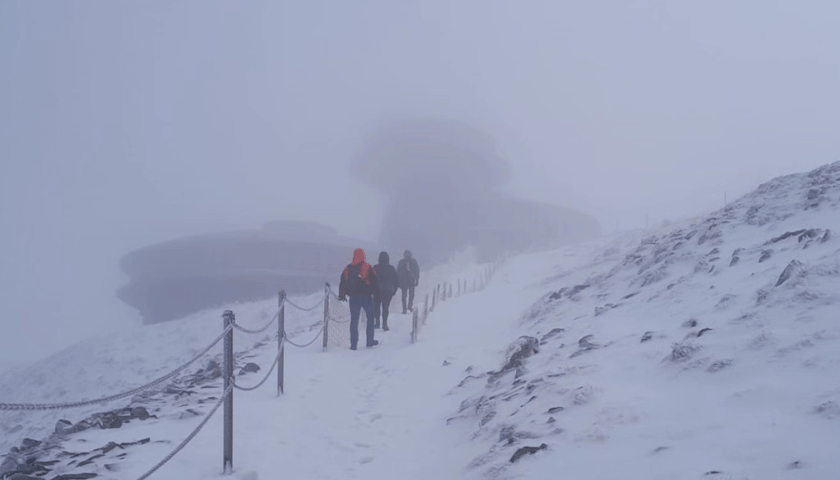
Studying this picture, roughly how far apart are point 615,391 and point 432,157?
81432 mm

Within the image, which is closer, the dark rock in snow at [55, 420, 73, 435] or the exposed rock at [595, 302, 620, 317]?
the dark rock in snow at [55, 420, 73, 435]

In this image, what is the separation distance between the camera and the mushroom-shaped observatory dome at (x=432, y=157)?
278ft

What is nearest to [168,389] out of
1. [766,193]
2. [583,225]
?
[766,193]

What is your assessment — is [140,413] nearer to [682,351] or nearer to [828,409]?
[682,351]

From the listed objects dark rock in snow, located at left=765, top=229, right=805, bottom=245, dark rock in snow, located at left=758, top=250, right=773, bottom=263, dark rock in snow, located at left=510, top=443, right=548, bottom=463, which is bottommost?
dark rock in snow, located at left=510, top=443, right=548, bottom=463

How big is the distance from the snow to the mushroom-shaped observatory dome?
73.6 m

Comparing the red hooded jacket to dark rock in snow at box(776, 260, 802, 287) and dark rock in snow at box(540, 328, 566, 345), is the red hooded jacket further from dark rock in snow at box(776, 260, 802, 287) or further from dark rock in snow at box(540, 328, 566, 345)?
dark rock in snow at box(776, 260, 802, 287)

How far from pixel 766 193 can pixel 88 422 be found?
1391cm

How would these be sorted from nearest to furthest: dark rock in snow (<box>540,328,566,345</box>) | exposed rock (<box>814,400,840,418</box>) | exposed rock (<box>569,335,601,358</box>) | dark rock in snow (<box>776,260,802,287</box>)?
exposed rock (<box>814,400,840,418</box>) < dark rock in snow (<box>776,260,802,287</box>) < exposed rock (<box>569,335,601,358</box>) < dark rock in snow (<box>540,328,566,345</box>)

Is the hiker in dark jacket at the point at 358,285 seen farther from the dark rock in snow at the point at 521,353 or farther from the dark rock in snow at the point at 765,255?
the dark rock in snow at the point at 765,255

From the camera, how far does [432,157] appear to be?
3359 inches

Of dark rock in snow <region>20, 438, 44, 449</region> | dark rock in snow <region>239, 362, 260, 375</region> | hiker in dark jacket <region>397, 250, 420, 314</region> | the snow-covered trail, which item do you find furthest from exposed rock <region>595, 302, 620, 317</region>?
hiker in dark jacket <region>397, 250, 420, 314</region>

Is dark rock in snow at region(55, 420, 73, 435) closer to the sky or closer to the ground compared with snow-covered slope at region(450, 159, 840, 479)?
closer to the ground

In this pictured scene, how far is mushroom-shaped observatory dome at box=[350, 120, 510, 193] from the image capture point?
278ft
